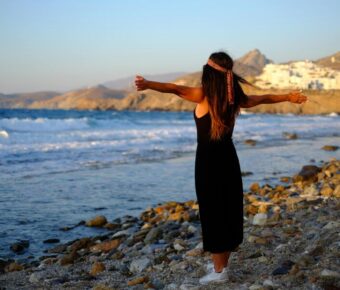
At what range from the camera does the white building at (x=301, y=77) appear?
125m

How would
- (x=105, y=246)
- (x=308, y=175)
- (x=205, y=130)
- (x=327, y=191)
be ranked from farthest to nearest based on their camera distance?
(x=308, y=175)
(x=327, y=191)
(x=105, y=246)
(x=205, y=130)

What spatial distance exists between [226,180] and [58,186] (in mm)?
7663

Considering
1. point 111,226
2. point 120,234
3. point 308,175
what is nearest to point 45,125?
point 308,175

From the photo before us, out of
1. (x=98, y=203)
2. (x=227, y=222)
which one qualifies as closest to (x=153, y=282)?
(x=227, y=222)

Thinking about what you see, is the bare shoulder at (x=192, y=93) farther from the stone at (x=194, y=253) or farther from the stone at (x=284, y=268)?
the stone at (x=194, y=253)

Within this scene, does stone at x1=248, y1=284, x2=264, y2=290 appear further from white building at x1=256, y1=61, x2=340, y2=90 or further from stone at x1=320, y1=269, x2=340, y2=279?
white building at x1=256, y1=61, x2=340, y2=90

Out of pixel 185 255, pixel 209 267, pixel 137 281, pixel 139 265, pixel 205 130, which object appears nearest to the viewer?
pixel 205 130

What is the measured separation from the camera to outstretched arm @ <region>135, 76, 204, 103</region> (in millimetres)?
3832

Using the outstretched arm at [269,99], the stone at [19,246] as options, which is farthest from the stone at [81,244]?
the outstretched arm at [269,99]

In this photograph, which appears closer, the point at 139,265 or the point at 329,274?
the point at 329,274

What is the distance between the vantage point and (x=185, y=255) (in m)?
→ 5.58

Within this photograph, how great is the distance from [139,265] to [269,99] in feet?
7.36

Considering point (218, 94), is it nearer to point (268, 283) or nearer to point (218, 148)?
point (218, 148)

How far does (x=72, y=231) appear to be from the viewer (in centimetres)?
765
